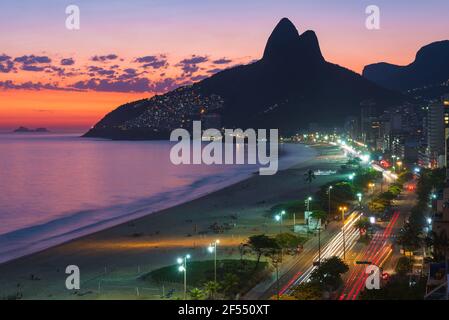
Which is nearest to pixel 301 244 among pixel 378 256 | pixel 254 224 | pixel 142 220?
pixel 378 256

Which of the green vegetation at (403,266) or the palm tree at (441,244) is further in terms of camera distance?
the green vegetation at (403,266)

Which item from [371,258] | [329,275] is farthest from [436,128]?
[329,275]

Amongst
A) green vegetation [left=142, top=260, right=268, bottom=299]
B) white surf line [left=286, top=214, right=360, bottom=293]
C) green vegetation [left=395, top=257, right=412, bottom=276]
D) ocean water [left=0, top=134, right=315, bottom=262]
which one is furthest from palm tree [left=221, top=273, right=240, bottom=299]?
ocean water [left=0, top=134, right=315, bottom=262]

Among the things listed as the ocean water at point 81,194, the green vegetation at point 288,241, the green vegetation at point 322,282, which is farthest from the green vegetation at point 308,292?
the ocean water at point 81,194

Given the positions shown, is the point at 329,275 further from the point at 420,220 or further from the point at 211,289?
the point at 420,220

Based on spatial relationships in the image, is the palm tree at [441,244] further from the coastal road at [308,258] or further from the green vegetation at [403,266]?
the coastal road at [308,258]

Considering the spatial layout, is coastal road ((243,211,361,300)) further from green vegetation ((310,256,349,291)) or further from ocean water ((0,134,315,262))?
ocean water ((0,134,315,262))
